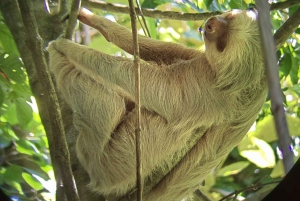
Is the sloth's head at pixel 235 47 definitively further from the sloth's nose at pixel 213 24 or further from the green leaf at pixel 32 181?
the green leaf at pixel 32 181

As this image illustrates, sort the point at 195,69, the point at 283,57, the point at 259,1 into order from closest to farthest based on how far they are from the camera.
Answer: the point at 259,1, the point at 195,69, the point at 283,57

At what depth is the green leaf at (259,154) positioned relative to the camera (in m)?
4.26

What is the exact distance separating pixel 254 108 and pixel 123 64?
4.28 ft

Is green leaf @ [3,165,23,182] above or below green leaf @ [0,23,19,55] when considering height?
below

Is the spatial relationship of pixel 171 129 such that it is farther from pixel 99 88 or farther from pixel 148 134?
pixel 99 88

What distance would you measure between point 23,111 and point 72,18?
46.3 inches

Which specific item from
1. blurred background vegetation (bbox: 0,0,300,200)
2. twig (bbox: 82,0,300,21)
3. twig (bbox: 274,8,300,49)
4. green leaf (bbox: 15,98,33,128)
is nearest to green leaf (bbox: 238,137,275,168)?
blurred background vegetation (bbox: 0,0,300,200)

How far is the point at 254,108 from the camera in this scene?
12.4 ft

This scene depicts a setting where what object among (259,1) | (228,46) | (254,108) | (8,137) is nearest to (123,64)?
(228,46)

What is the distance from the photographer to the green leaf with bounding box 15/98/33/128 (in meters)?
4.30

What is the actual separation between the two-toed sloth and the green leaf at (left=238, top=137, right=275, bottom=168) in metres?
0.55

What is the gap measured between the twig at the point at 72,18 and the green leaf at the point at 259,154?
7.20 feet

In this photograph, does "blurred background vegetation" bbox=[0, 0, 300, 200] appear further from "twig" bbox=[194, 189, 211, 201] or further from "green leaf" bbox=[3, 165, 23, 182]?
"twig" bbox=[194, 189, 211, 201]

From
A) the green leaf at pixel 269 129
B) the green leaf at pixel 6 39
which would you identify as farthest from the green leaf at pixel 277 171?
the green leaf at pixel 6 39
